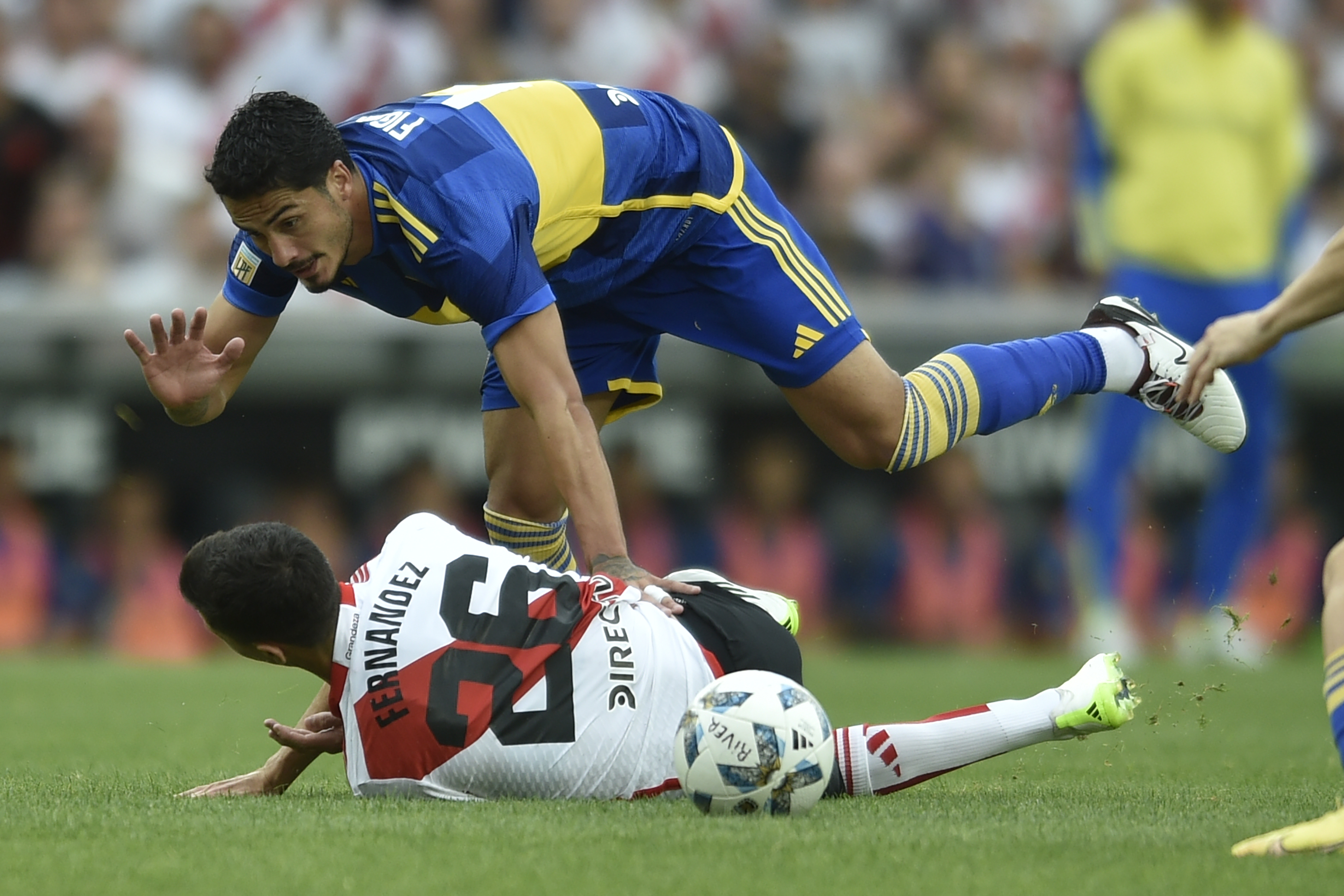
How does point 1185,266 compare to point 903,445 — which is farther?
point 1185,266

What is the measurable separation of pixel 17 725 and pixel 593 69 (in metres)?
7.48

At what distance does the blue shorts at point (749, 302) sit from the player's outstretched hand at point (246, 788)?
5.00 feet

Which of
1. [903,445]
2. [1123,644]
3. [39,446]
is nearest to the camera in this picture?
[903,445]

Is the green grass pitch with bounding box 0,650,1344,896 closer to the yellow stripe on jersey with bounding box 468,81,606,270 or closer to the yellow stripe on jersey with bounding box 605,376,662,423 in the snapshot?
the yellow stripe on jersey with bounding box 605,376,662,423

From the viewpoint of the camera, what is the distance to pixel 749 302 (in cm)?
506

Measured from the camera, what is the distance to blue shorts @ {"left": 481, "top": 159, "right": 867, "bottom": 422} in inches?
198

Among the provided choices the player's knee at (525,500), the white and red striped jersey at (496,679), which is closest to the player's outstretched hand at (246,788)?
the white and red striped jersey at (496,679)

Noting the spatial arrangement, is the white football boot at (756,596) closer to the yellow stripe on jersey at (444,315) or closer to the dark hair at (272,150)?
the yellow stripe on jersey at (444,315)

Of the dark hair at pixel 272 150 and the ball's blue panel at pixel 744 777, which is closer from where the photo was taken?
the ball's blue panel at pixel 744 777

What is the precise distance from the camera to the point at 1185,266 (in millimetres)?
9047

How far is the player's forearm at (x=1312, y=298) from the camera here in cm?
342

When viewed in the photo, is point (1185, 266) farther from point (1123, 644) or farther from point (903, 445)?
point (903, 445)

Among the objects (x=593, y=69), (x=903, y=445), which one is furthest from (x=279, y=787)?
(x=593, y=69)

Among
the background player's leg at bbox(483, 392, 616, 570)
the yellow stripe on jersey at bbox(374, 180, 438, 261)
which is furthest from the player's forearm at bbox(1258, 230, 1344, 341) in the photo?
the background player's leg at bbox(483, 392, 616, 570)
